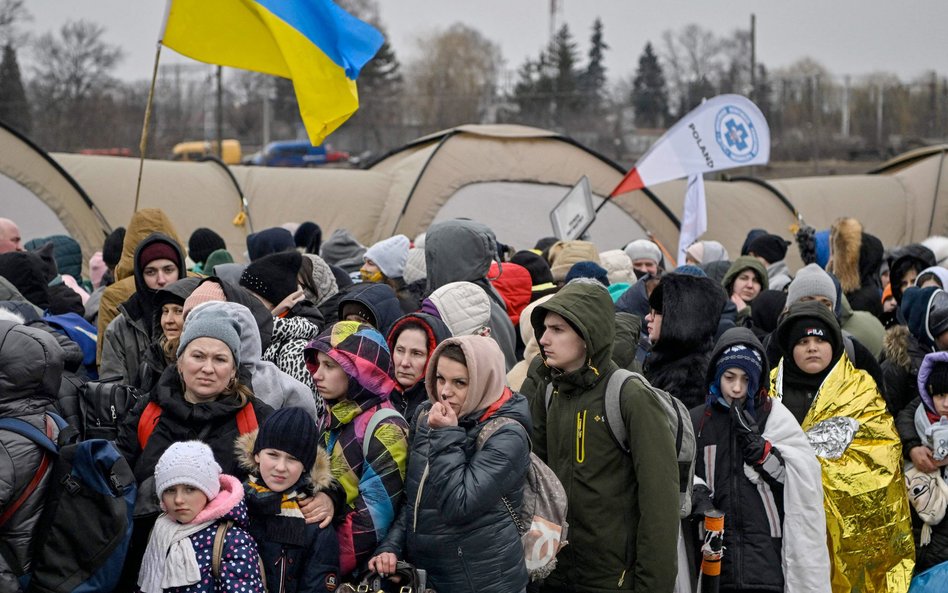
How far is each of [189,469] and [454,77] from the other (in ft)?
193

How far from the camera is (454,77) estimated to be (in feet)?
200

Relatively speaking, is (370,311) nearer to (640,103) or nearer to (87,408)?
(87,408)

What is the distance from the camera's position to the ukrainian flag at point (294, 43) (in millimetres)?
7395

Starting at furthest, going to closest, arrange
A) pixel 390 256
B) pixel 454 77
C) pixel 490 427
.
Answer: pixel 454 77 → pixel 390 256 → pixel 490 427

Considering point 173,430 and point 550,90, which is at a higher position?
point 550,90

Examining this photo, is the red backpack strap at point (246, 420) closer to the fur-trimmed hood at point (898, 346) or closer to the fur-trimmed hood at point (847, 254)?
the fur-trimmed hood at point (898, 346)

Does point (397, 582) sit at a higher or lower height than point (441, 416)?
lower

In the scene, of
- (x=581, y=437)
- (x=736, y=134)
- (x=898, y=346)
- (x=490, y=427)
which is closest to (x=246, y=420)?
(x=490, y=427)

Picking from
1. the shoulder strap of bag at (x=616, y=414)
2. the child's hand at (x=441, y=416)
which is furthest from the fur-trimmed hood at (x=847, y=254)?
the child's hand at (x=441, y=416)

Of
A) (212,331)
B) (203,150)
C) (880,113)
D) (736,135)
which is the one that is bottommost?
(212,331)

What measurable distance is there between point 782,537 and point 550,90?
131 ft

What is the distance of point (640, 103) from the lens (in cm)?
3753

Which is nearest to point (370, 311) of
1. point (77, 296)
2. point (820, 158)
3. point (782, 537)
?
point (782, 537)

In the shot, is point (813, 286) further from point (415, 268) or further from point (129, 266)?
point (129, 266)
